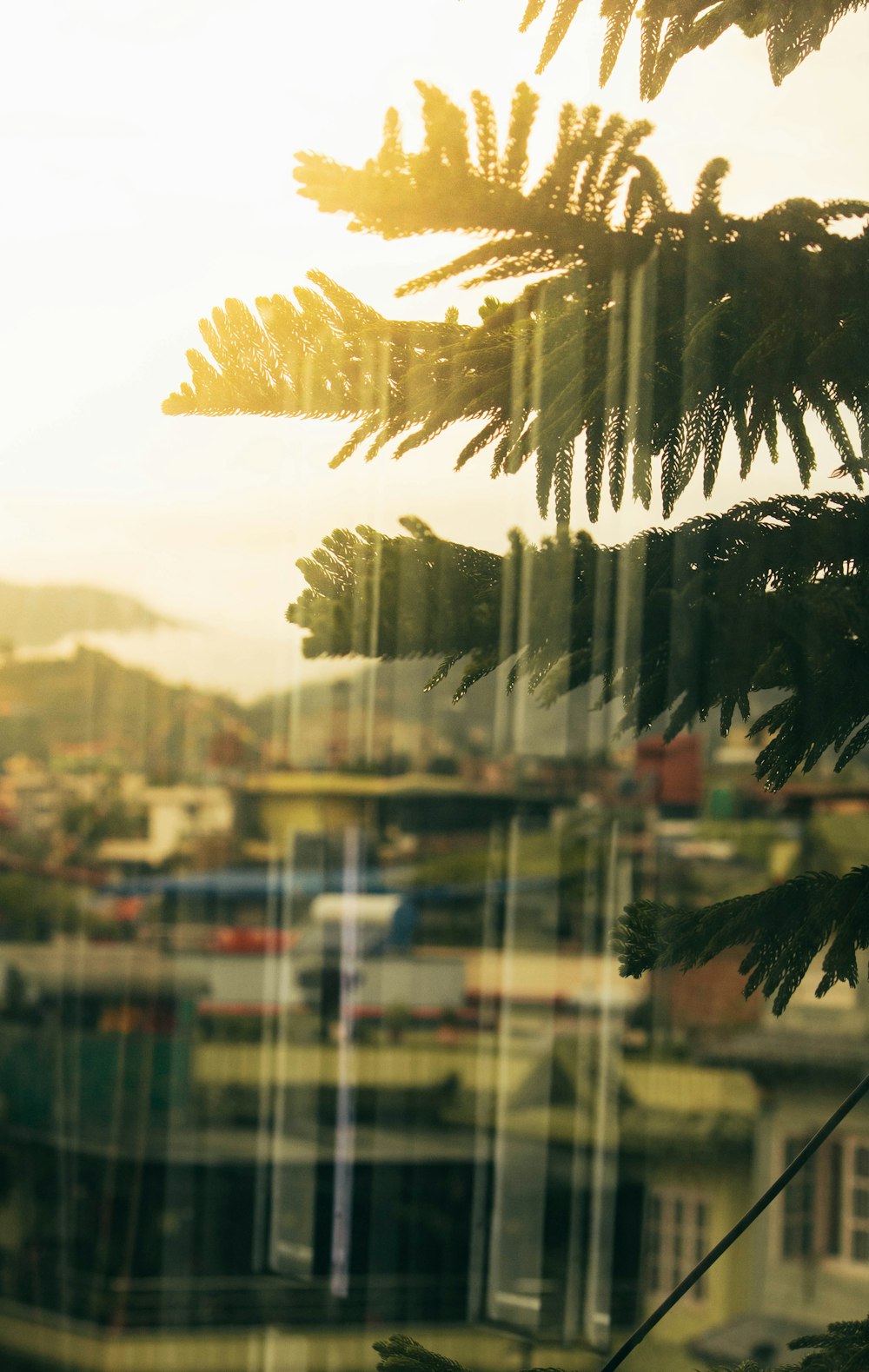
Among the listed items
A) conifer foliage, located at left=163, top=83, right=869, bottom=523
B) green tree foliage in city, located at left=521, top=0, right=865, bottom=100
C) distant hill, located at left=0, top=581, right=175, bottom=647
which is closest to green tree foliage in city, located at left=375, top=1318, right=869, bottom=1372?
conifer foliage, located at left=163, top=83, right=869, bottom=523

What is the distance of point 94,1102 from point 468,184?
2.78 meters

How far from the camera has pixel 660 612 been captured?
1.90ft

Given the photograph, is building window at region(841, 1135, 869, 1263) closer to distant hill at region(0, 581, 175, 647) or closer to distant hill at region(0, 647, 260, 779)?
distant hill at region(0, 647, 260, 779)

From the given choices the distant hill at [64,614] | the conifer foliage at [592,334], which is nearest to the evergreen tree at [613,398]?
the conifer foliage at [592,334]

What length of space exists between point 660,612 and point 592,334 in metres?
0.17

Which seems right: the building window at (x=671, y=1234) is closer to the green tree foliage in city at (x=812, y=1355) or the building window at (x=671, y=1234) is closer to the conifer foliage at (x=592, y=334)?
the green tree foliage in city at (x=812, y=1355)

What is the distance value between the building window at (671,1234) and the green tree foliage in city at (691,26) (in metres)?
1.95

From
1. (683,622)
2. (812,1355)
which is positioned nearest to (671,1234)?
(812,1355)

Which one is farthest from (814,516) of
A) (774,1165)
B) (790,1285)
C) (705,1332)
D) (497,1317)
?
(497,1317)

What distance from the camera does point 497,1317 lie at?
81.4 inches

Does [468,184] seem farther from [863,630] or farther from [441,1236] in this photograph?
[441,1236]

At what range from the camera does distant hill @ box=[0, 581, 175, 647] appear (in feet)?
7.91

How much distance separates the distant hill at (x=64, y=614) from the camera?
2412mm

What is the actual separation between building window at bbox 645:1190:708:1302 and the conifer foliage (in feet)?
5.98
